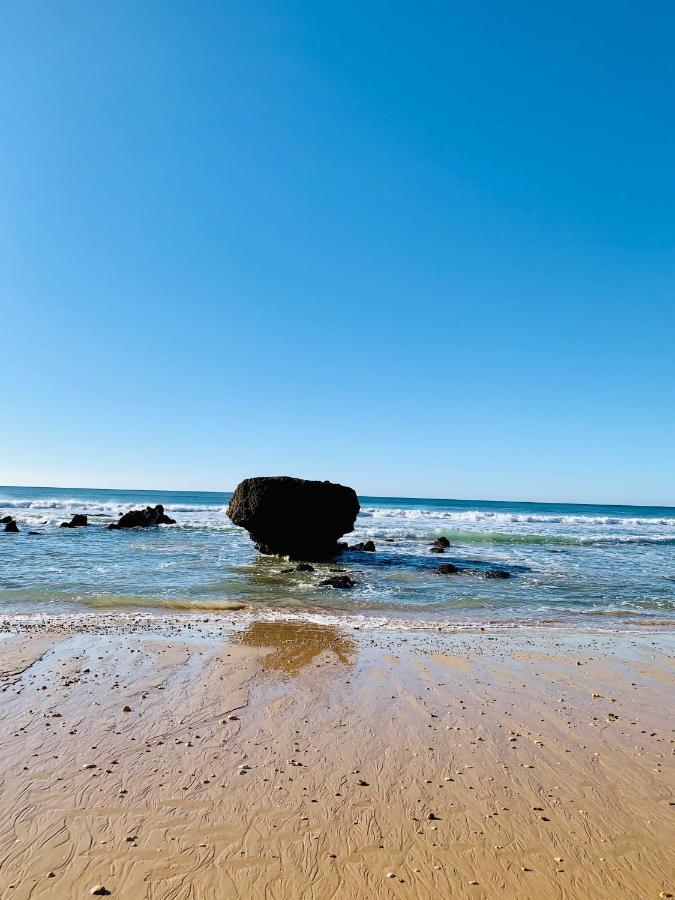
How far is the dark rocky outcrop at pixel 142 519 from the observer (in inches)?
1561

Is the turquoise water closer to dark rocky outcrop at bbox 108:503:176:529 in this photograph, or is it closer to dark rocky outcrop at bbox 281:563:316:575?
dark rocky outcrop at bbox 281:563:316:575

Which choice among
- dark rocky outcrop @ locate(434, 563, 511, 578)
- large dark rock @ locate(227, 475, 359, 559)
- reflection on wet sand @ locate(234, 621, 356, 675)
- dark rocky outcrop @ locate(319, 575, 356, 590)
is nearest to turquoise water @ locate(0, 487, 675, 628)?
dark rocky outcrop @ locate(319, 575, 356, 590)

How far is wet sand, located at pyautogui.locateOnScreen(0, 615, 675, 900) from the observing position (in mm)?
3395

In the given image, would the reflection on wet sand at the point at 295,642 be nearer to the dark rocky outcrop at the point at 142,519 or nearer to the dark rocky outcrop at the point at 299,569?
the dark rocky outcrop at the point at 299,569

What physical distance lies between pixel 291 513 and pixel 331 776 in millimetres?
18479

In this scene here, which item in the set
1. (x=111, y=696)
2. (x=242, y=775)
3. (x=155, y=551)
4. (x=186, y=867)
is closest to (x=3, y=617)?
(x=111, y=696)

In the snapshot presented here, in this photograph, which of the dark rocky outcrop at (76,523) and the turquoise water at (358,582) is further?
the dark rocky outcrop at (76,523)

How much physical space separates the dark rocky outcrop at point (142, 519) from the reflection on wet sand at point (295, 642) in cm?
3207

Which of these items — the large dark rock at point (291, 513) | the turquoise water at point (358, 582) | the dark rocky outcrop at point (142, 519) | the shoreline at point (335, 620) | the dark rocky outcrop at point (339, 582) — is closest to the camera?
the shoreline at point (335, 620)

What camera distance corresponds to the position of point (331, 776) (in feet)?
15.0

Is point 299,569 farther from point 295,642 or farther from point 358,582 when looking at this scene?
point 295,642

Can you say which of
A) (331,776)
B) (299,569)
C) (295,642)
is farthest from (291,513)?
(331,776)

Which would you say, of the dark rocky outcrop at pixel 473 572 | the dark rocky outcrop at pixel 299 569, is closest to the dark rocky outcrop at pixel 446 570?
the dark rocky outcrop at pixel 473 572

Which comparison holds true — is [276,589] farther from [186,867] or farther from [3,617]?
[186,867]
